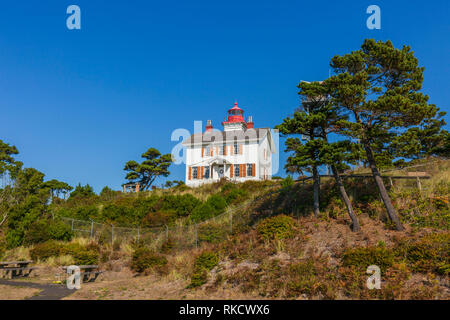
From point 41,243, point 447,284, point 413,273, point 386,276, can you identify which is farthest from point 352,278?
point 41,243

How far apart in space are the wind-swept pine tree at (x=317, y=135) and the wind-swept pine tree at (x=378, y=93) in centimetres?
72

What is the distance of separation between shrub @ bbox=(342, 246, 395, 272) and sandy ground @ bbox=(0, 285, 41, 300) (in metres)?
10.4

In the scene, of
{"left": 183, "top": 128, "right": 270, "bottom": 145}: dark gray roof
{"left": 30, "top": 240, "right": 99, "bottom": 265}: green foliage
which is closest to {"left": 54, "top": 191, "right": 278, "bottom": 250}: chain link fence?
{"left": 30, "top": 240, "right": 99, "bottom": 265}: green foliage

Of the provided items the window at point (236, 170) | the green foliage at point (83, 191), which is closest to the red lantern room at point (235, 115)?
the window at point (236, 170)

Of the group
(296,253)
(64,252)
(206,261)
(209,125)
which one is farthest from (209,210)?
(209,125)

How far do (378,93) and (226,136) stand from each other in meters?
27.0

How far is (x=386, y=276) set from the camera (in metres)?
9.22

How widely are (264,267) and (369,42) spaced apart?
11.0 metres

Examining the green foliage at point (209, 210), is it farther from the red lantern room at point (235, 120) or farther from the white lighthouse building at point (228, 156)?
the red lantern room at point (235, 120)

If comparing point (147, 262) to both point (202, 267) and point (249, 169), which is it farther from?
point (249, 169)

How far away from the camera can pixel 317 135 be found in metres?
15.5

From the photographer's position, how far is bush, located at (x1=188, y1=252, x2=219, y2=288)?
1159cm
